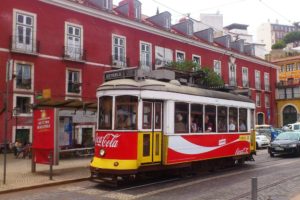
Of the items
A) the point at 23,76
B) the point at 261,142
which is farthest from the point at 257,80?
the point at 23,76

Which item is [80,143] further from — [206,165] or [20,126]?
[206,165]

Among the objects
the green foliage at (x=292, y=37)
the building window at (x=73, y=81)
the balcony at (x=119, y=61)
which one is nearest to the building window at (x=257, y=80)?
the balcony at (x=119, y=61)

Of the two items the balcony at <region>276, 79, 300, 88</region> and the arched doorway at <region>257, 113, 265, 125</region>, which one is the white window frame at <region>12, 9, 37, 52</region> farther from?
the balcony at <region>276, 79, 300, 88</region>

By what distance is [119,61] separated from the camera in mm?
34156

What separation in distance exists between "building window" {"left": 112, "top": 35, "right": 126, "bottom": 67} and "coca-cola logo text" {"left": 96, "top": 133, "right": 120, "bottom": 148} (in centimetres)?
2176

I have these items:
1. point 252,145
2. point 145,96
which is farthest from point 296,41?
point 145,96

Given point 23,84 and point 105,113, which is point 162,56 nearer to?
point 23,84

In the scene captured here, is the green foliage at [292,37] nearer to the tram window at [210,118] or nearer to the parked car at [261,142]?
the parked car at [261,142]

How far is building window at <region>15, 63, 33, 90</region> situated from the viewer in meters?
26.7

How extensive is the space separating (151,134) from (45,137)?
169 inches

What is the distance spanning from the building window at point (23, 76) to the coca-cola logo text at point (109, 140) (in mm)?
15833

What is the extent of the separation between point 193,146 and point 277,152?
9755mm

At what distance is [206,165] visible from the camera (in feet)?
49.5

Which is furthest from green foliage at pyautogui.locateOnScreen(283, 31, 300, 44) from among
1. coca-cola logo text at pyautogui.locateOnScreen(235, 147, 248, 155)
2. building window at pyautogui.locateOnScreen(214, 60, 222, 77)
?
coca-cola logo text at pyautogui.locateOnScreen(235, 147, 248, 155)
